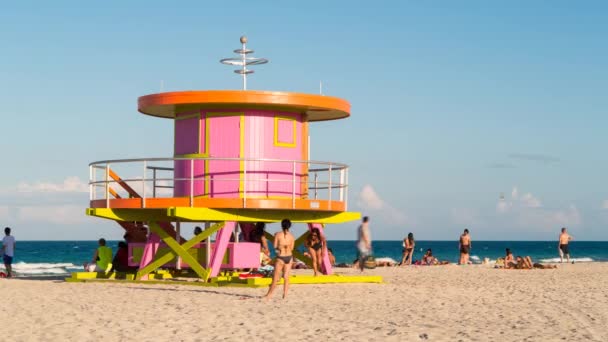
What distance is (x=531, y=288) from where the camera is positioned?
80.0 feet

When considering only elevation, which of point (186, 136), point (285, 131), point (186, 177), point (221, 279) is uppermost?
point (285, 131)

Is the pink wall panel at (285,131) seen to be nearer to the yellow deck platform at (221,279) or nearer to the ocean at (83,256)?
the yellow deck platform at (221,279)

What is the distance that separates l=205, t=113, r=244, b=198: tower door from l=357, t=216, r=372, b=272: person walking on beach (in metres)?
3.22

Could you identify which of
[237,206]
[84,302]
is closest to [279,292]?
[237,206]

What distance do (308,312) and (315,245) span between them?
26.2 feet

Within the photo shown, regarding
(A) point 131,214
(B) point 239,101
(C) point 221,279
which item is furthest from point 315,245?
(A) point 131,214

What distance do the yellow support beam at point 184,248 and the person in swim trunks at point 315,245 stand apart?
311 centimetres

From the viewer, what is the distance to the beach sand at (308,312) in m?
14.5

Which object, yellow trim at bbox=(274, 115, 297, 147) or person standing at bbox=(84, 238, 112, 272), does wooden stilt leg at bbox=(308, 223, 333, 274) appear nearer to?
yellow trim at bbox=(274, 115, 297, 147)

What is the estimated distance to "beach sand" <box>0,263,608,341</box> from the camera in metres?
14.5

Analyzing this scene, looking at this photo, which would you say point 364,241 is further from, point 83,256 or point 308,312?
point 83,256

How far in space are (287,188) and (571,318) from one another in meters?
9.08

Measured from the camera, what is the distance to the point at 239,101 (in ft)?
75.6

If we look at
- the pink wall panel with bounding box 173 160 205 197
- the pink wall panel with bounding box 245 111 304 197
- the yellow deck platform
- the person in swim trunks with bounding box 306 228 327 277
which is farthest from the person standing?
the person in swim trunks with bounding box 306 228 327 277
